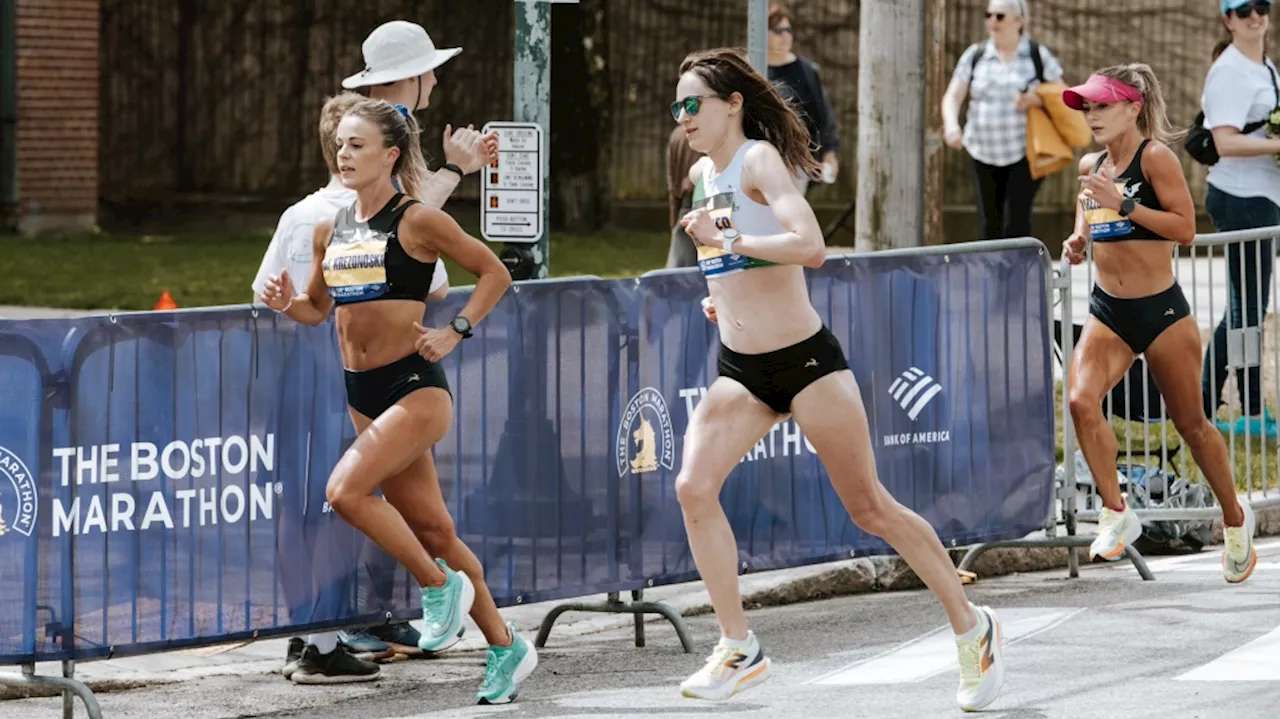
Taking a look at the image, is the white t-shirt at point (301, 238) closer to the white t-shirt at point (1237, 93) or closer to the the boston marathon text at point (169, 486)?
the the boston marathon text at point (169, 486)

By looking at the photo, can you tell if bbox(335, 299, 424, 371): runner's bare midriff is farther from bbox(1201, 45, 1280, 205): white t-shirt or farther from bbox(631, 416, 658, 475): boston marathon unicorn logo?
bbox(1201, 45, 1280, 205): white t-shirt

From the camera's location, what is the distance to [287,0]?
2612 cm

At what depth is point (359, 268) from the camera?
7.25m

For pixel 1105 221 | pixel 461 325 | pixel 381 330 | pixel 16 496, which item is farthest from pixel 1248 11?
pixel 16 496

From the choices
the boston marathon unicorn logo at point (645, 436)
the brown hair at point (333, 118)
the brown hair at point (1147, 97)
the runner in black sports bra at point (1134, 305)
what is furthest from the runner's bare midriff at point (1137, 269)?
the brown hair at point (333, 118)

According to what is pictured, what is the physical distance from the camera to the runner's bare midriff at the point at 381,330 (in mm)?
7262

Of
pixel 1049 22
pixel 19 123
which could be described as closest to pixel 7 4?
pixel 19 123

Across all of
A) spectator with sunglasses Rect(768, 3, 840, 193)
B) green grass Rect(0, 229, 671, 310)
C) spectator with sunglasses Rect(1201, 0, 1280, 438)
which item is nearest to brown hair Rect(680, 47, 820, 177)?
spectator with sunglasses Rect(1201, 0, 1280, 438)

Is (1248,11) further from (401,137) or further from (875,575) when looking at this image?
(401,137)

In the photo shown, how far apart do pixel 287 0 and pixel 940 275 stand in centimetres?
1776

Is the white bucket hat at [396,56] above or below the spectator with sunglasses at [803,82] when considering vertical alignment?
below

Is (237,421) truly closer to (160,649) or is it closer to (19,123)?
(160,649)

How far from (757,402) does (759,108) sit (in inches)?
33.8

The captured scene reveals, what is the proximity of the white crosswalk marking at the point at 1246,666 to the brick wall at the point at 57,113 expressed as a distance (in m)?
18.4
